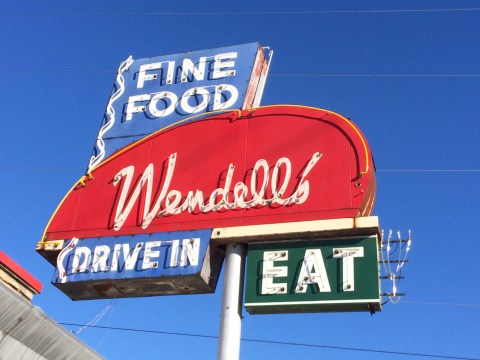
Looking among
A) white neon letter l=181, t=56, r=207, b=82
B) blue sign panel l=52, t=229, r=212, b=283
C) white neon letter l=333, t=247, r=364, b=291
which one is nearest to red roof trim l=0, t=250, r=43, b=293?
blue sign panel l=52, t=229, r=212, b=283

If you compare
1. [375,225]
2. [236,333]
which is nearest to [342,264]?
[375,225]

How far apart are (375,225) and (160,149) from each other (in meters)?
4.46

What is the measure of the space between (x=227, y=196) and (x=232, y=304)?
1.98m

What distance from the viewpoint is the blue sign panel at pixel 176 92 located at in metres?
13.6

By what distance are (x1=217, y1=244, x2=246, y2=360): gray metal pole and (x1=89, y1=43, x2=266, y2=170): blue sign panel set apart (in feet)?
10.4

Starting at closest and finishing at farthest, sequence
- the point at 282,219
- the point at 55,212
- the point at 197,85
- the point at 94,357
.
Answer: the point at 94,357 < the point at 282,219 < the point at 55,212 < the point at 197,85

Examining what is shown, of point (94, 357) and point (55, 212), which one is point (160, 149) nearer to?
point (55, 212)

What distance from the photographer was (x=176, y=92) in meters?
14.1

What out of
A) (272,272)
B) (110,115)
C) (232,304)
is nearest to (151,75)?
(110,115)

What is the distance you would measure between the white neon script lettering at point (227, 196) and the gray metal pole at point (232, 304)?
0.80m

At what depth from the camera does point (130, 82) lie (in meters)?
14.7

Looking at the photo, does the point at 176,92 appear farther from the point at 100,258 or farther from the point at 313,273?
the point at 313,273

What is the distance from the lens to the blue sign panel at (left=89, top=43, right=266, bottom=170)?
13602mm

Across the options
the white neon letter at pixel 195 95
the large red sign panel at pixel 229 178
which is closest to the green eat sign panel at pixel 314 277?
the large red sign panel at pixel 229 178
